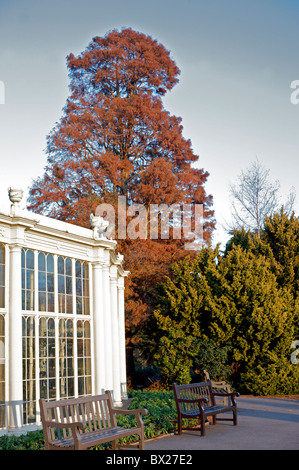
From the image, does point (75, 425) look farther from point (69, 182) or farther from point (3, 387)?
point (69, 182)

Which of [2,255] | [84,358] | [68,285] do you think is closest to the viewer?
[2,255]

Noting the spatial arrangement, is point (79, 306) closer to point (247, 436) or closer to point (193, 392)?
point (193, 392)

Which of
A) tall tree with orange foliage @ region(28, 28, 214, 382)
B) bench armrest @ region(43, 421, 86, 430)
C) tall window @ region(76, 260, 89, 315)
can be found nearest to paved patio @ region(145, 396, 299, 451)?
bench armrest @ region(43, 421, 86, 430)

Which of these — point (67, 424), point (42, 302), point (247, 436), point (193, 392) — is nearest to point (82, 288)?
point (42, 302)

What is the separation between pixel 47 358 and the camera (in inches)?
411

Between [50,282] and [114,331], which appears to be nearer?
[50,282]

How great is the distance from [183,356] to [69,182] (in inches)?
318

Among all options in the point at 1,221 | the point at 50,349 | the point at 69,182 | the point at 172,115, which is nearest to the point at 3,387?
the point at 50,349

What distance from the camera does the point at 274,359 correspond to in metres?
17.0

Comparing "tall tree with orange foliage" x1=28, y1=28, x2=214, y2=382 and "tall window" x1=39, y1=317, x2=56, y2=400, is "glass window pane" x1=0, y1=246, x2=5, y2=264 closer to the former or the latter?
"tall window" x1=39, y1=317, x2=56, y2=400

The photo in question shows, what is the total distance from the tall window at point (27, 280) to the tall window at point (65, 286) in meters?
0.90

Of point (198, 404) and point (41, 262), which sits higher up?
point (41, 262)

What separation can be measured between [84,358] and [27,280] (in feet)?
8.30

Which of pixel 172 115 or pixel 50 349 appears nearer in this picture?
pixel 50 349
